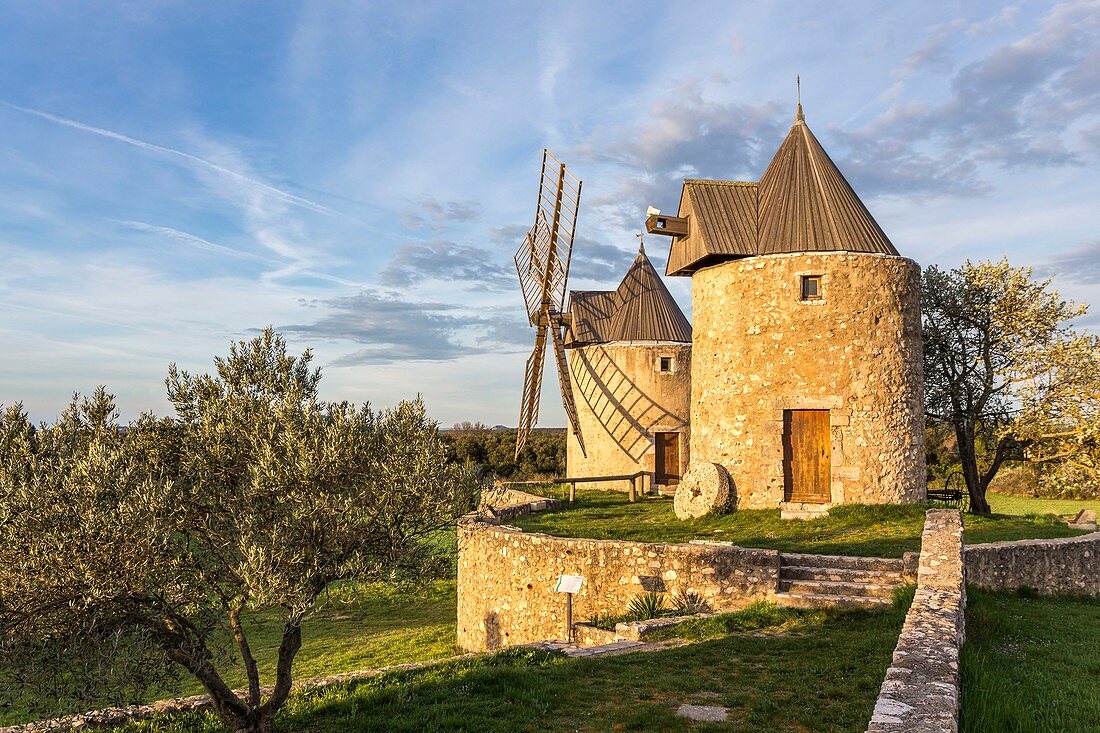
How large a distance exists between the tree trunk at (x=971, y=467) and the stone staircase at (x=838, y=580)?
9.58 m

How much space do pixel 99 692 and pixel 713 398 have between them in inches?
507

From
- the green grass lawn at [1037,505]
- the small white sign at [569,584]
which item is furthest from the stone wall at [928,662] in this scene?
the green grass lawn at [1037,505]

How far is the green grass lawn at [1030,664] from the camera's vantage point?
5.14m

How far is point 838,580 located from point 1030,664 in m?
3.38

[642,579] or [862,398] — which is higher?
[862,398]

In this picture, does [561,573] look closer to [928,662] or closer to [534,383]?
[928,662]

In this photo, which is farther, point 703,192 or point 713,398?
point 703,192

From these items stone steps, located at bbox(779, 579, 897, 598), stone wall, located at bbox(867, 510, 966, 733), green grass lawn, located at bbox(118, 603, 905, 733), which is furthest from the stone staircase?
stone wall, located at bbox(867, 510, 966, 733)

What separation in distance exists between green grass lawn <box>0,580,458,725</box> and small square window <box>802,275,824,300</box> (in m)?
9.56

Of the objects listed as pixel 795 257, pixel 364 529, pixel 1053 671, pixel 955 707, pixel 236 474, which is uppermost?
pixel 795 257

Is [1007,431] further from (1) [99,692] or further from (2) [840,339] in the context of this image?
(1) [99,692]

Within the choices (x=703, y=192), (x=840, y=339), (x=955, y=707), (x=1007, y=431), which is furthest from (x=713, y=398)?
(x=955, y=707)

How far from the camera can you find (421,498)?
6.41m

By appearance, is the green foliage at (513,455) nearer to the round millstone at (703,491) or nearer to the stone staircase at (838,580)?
the round millstone at (703,491)
